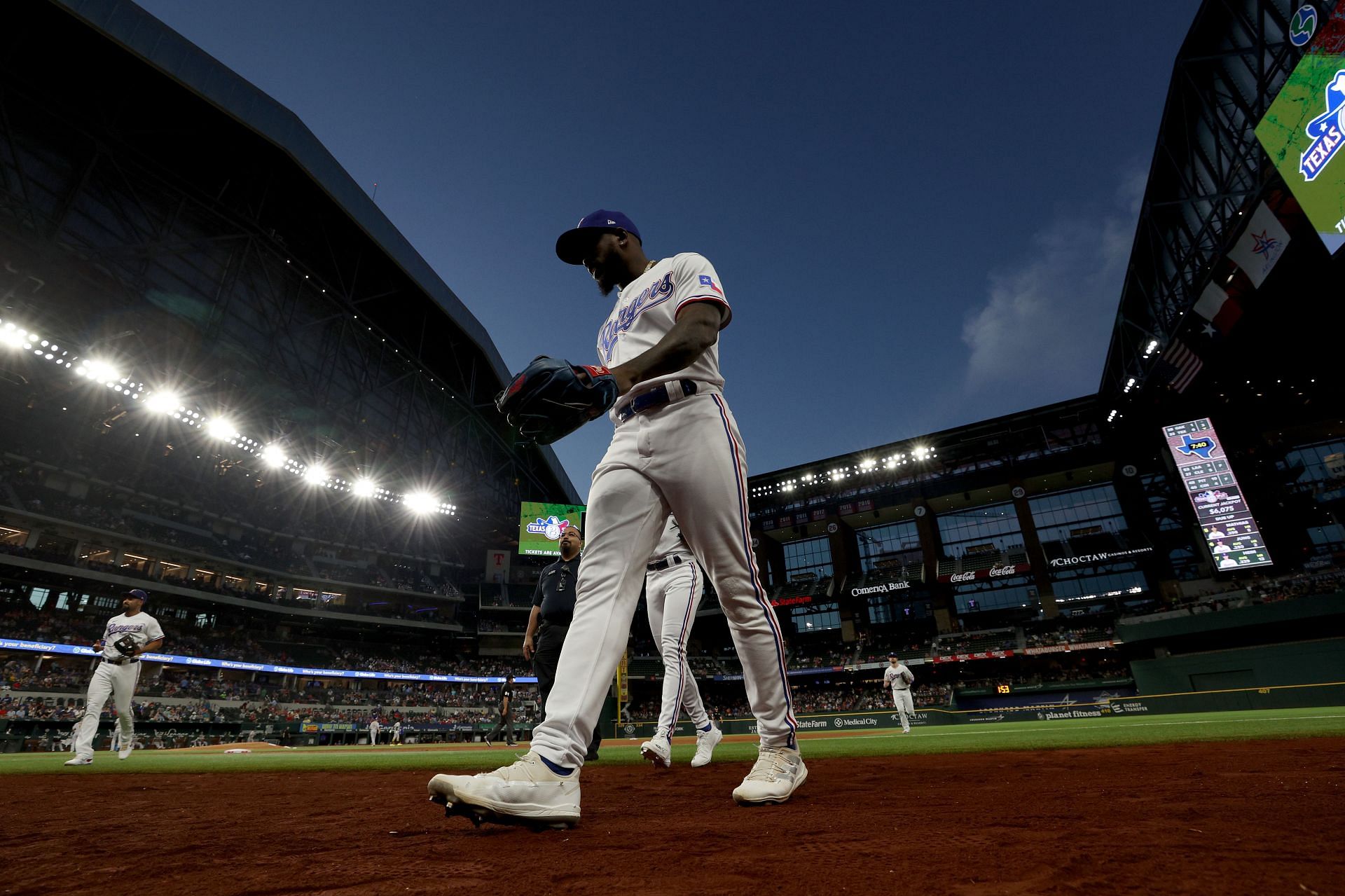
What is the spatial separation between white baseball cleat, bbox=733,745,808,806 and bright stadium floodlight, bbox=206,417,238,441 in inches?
1129

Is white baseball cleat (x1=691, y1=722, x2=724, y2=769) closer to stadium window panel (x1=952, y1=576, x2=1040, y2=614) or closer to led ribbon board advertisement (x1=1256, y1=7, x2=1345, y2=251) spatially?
led ribbon board advertisement (x1=1256, y1=7, x2=1345, y2=251)

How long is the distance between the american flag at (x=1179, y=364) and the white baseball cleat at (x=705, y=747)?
25566 mm

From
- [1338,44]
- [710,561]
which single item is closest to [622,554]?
[710,561]

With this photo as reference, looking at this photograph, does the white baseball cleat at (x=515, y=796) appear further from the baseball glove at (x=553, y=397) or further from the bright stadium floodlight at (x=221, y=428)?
the bright stadium floodlight at (x=221, y=428)

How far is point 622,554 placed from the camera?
2.19 m

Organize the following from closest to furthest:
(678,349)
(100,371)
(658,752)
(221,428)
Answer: (678,349), (658,752), (100,371), (221,428)

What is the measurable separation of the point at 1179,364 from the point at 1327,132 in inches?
569

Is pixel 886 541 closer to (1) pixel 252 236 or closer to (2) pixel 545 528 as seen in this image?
(2) pixel 545 528

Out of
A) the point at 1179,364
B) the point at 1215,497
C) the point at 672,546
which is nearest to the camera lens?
the point at 672,546

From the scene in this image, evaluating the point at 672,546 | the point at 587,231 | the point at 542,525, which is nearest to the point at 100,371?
the point at 542,525

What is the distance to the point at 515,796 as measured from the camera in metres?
1.72

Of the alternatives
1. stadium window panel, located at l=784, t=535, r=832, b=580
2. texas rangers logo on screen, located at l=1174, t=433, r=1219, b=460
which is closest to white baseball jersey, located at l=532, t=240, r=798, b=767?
texas rangers logo on screen, located at l=1174, t=433, r=1219, b=460

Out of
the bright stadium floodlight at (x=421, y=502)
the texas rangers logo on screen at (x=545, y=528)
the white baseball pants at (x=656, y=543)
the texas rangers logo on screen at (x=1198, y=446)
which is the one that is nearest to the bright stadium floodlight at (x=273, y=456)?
the bright stadium floodlight at (x=421, y=502)

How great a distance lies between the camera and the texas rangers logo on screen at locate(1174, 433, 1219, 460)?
24.1m
